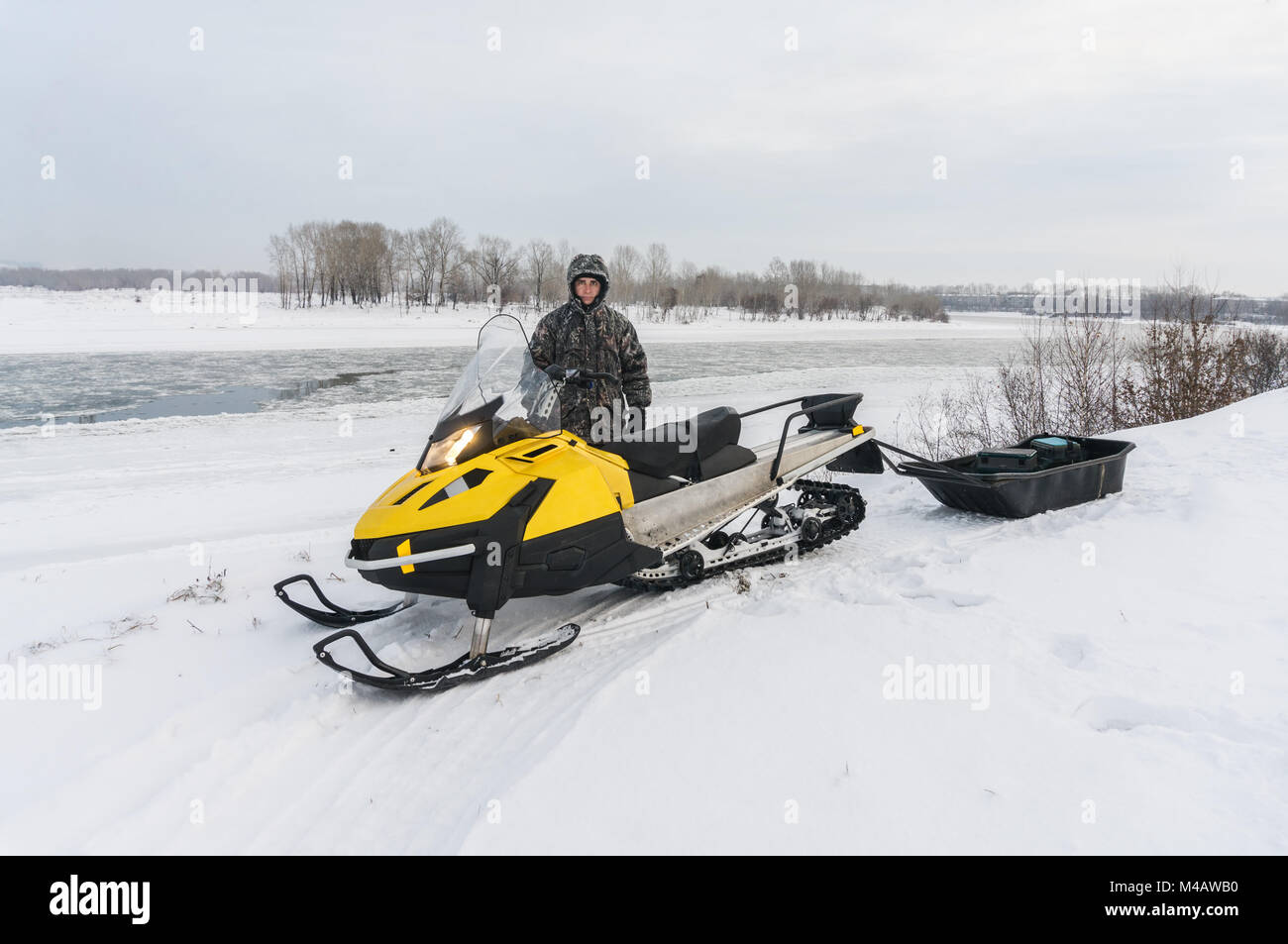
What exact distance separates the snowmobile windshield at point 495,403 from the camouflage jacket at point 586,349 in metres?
1.12

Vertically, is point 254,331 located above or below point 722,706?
above

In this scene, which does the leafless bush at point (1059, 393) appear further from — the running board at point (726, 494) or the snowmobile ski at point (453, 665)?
the snowmobile ski at point (453, 665)

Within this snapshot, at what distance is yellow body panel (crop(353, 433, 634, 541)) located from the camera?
9.29 feet

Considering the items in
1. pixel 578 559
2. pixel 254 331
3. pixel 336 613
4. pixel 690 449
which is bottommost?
pixel 336 613

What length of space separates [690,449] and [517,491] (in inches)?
42.3

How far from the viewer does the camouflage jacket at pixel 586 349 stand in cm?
461

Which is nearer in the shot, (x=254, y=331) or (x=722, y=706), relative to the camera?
(x=722, y=706)

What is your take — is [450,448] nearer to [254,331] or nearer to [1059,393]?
[1059,393]

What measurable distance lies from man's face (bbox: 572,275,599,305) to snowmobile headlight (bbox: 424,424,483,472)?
1.75 metres

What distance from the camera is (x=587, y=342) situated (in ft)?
15.1

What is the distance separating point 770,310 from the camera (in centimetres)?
5184

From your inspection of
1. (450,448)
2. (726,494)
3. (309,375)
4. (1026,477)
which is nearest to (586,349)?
(726,494)

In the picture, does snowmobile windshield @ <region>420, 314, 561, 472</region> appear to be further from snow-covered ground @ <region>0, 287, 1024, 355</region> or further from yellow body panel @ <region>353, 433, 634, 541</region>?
snow-covered ground @ <region>0, 287, 1024, 355</region>

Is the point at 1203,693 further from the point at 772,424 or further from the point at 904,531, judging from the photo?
the point at 772,424
